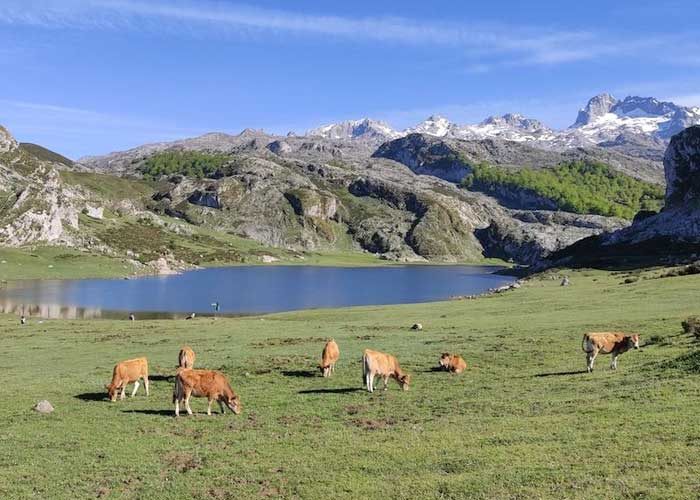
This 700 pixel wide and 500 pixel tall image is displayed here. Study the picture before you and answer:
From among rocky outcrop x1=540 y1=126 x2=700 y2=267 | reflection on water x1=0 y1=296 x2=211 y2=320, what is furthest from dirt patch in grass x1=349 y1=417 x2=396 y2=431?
rocky outcrop x1=540 y1=126 x2=700 y2=267

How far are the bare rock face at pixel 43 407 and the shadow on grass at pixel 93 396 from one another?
6.51 ft

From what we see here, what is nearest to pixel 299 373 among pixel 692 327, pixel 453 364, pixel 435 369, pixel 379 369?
pixel 379 369

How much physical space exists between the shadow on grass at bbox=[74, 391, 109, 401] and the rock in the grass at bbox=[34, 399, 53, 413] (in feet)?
6.58

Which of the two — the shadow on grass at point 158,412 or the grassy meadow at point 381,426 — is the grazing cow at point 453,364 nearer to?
the grassy meadow at point 381,426

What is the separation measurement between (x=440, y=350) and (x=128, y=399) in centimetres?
2009

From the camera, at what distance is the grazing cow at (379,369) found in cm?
2836

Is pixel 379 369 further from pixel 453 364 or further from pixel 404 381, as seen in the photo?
pixel 453 364

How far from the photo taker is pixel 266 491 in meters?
16.2

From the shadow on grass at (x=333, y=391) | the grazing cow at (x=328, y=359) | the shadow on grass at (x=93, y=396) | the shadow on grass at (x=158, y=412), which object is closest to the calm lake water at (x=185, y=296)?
the shadow on grass at (x=93, y=396)

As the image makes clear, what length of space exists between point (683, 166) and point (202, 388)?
180 meters

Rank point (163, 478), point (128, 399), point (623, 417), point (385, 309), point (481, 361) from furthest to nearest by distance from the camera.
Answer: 1. point (385, 309)
2. point (481, 361)
3. point (128, 399)
4. point (623, 417)
5. point (163, 478)

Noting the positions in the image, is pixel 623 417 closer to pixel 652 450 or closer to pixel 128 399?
pixel 652 450

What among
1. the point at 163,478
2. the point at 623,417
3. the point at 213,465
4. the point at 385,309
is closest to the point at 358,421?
the point at 213,465

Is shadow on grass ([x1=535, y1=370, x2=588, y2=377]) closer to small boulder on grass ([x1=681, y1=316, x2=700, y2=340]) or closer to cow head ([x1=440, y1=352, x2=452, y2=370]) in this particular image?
cow head ([x1=440, y1=352, x2=452, y2=370])
